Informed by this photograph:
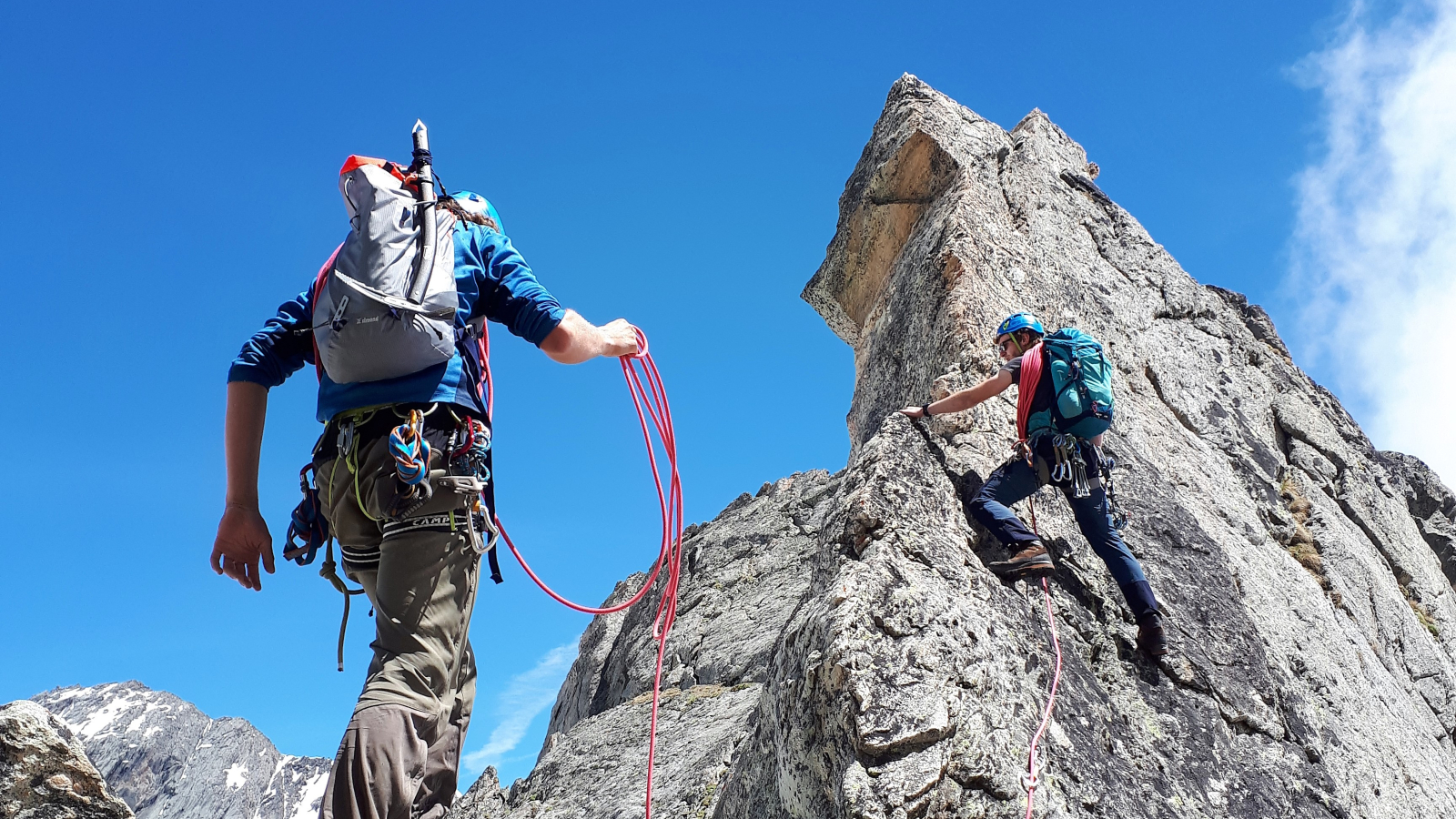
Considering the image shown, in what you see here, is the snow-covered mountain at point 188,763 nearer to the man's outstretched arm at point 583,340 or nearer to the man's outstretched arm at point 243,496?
the man's outstretched arm at point 243,496

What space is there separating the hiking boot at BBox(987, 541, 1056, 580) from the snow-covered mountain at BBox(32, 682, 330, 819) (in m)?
101

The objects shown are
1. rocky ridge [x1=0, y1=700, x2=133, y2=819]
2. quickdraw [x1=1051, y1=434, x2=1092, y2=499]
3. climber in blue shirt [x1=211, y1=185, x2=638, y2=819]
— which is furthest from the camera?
quickdraw [x1=1051, y1=434, x2=1092, y2=499]

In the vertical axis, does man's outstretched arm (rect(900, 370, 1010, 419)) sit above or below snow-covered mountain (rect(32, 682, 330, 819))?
below

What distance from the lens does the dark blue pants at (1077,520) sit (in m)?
6.42

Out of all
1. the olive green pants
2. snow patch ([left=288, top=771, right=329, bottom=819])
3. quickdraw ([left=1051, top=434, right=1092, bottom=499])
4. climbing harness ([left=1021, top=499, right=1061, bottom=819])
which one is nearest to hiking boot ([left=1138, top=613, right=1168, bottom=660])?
climbing harness ([left=1021, top=499, right=1061, bottom=819])

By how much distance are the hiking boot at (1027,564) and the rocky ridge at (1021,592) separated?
0.13 metres

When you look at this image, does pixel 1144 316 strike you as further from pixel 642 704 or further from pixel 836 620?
pixel 836 620

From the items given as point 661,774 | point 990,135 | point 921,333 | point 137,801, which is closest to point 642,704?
point 661,774

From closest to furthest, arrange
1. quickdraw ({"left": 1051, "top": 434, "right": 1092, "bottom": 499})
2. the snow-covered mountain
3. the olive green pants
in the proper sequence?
the olive green pants < quickdraw ({"left": 1051, "top": 434, "right": 1092, "bottom": 499}) < the snow-covered mountain

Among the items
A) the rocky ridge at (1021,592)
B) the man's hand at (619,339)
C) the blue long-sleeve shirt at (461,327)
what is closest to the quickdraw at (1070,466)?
the rocky ridge at (1021,592)

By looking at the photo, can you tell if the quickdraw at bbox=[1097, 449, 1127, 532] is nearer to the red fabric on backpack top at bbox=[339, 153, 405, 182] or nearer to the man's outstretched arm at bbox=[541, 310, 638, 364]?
the man's outstretched arm at bbox=[541, 310, 638, 364]

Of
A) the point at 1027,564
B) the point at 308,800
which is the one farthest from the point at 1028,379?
the point at 308,800

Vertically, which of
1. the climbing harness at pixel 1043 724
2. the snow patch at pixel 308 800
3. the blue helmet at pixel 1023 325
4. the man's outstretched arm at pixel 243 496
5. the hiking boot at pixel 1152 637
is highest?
the snow patch at pixel 308 800

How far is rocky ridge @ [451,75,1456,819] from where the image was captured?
16.9 ft
